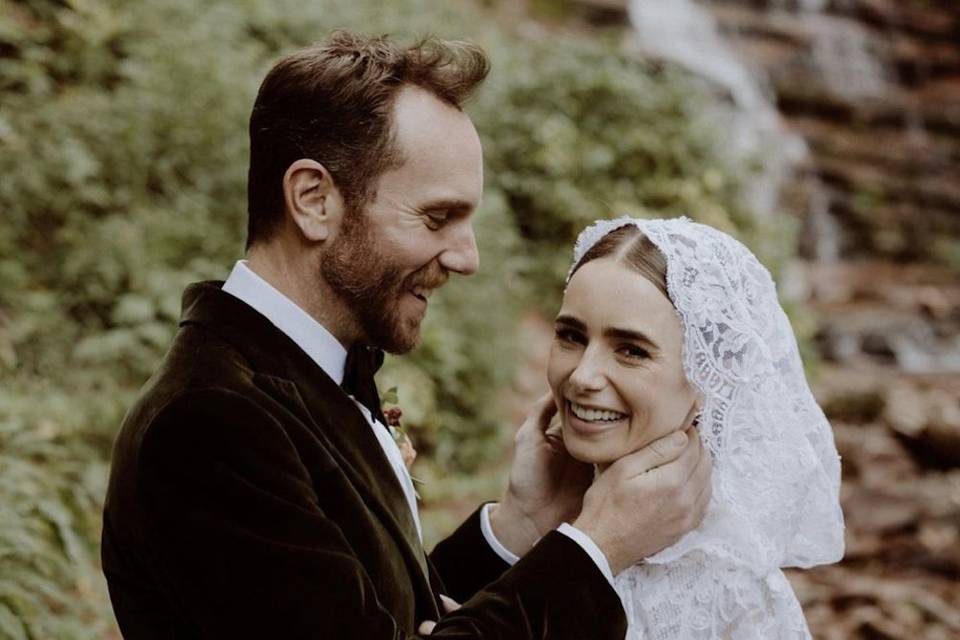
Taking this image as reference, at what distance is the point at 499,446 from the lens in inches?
289

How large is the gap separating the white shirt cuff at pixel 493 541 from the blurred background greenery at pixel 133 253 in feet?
5.79

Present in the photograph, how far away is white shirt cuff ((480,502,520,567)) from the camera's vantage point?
255 cm

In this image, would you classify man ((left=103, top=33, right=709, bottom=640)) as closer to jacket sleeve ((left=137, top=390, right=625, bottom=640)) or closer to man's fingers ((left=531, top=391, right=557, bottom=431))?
jacket sleeve ((left=137, top=390, right=625, bottom=640))

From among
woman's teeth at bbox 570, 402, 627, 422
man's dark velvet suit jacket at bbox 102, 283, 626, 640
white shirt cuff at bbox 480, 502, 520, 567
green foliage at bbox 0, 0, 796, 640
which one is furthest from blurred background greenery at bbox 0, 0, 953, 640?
woman's teeth at bbox 570, 402, 627, 422

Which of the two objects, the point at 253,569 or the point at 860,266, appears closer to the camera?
the point at 253,569

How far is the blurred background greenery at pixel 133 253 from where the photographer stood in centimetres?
434

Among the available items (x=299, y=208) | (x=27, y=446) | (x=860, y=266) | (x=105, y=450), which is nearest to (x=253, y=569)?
(x=299, y=208)

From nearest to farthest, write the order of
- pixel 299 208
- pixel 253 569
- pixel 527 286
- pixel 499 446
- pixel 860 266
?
1. pixel 253 569
2. pixel 299 208
3. pixel 499 446
4. pixel 527 286
5. pixel 860 266

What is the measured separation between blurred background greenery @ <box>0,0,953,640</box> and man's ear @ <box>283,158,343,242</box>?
2.13 metres

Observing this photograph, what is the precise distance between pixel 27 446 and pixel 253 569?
3157 mm

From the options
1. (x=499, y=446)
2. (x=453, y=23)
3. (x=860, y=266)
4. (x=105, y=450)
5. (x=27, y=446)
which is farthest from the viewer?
(x=860, y=266)

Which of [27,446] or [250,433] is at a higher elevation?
[250,433]

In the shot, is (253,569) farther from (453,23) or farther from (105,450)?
(453,23)

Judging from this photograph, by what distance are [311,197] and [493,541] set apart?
3.49 ft
